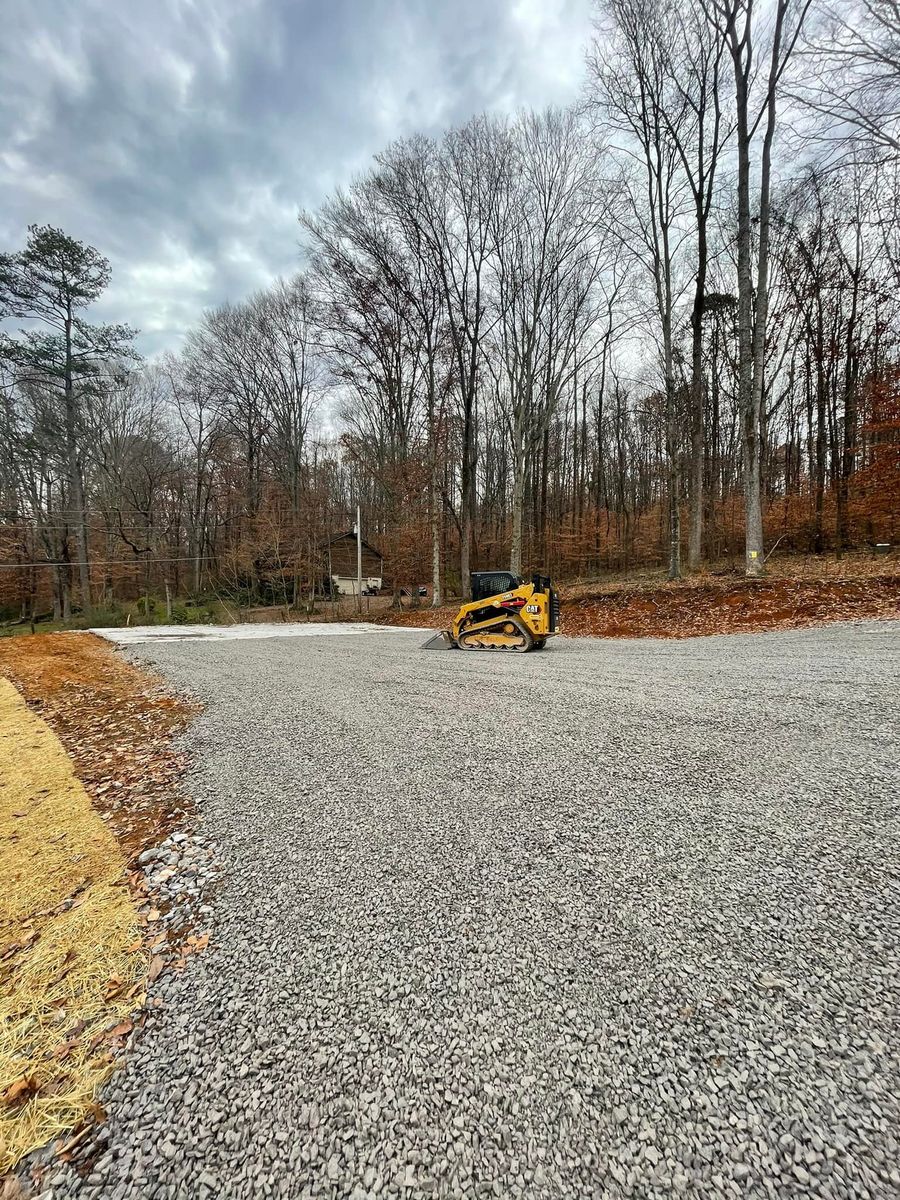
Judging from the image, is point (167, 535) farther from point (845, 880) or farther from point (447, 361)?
point (845, 880)

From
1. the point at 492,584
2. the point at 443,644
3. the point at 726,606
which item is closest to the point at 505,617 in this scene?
the point at 492,584

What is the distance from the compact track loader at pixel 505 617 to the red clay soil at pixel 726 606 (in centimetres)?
279

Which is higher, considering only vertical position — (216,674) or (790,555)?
(790,555)

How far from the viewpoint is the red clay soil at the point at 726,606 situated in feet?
26.7

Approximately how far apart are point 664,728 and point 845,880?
1.55 meters

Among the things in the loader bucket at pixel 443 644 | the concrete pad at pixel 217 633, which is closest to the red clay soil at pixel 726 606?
the loader bucket at pixel 443 644

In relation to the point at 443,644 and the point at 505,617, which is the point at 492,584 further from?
the point at 443,644

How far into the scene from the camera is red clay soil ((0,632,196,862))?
252 centimetres

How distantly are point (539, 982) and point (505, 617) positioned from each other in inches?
274

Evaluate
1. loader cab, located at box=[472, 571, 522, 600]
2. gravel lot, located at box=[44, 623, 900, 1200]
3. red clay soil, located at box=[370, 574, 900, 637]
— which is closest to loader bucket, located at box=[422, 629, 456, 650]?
loader cab, located at box=[472, 571, 522, 600]

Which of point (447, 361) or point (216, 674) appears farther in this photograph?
point (447, 361)

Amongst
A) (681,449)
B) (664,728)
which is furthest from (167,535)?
(664,728)

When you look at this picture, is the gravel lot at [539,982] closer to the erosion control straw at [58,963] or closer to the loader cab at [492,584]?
the erosion control straw at [58,963]

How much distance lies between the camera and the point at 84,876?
6.51 feet
